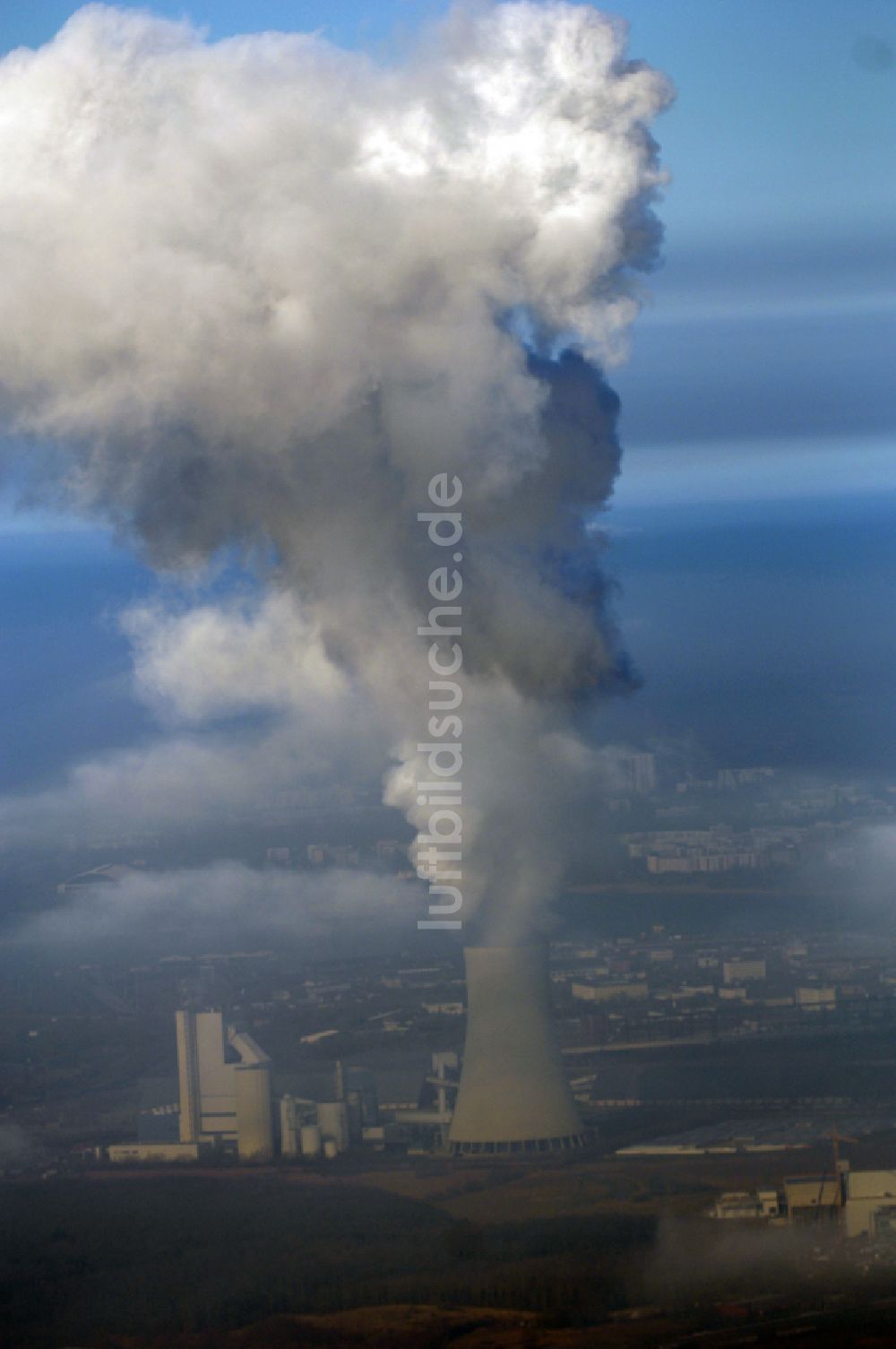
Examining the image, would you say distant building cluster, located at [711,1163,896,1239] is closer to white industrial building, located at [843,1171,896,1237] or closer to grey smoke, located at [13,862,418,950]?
white industrial building, located at [843,1171,896,1237]

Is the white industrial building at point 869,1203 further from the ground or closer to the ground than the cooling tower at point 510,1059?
closer to the ground

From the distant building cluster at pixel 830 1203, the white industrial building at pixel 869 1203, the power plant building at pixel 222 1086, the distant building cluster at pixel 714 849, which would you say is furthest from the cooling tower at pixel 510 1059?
the distant building cluster at pixel 714 849

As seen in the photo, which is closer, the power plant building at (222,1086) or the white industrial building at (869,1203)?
the white industrial building at (869,1203)

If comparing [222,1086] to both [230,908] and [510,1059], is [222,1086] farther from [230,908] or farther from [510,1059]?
[230,908]

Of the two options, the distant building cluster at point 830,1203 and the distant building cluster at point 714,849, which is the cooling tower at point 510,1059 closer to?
the distant building cluster at point 830,1203

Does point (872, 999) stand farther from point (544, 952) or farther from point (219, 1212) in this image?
point (219, 1212)

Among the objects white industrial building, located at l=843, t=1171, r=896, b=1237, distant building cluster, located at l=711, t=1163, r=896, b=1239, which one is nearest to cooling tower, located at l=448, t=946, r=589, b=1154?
distant building cluster, located at l=711, t=1163, r=896, b=1239

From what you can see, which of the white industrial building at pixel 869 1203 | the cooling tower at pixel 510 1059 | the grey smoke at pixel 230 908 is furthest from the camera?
the grey smoke at pixel 230 908

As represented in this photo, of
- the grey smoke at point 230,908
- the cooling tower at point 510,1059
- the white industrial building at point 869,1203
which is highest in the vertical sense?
the grey smoke at point 230,908
